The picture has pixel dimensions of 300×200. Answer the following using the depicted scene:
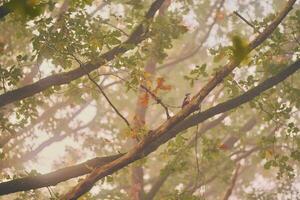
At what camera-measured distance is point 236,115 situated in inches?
557

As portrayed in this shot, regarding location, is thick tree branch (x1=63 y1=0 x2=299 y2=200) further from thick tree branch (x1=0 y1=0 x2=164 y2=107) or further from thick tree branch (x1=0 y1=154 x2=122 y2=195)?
thick tree branch (x1=0 y1=0 x2=164 y2=107)

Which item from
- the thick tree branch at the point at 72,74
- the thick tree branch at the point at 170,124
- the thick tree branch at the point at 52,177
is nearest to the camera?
the thick tree branch at the point at 170,124

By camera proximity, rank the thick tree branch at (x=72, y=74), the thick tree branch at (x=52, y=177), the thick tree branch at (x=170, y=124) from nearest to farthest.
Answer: the thick tree branch at (x=170, y=124), the thick tree branch at (x=52, y=177), the thick tree branch at (x=72, y=74)

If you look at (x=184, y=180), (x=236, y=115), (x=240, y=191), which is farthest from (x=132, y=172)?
(x=240, y=191)

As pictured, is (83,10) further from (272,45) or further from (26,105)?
(272,45)

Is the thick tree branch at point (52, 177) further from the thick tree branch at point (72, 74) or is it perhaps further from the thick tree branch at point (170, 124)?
the thick tree branch at point (72, 74)

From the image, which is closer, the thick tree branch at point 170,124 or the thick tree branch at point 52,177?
the thick tree branch at point 170,124

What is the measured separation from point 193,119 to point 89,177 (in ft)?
4.48

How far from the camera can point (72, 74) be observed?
5590 mm

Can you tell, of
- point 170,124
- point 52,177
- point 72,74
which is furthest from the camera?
point 72,74

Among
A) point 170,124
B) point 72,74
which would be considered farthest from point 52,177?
point 170,124

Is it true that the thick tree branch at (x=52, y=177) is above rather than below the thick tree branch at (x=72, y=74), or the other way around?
below

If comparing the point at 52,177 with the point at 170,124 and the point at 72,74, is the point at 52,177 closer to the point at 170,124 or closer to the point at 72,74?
the point at 72,74

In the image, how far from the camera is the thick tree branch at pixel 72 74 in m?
5.32
